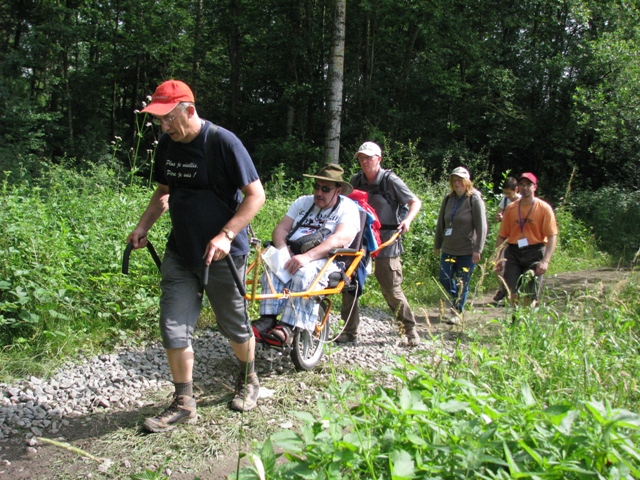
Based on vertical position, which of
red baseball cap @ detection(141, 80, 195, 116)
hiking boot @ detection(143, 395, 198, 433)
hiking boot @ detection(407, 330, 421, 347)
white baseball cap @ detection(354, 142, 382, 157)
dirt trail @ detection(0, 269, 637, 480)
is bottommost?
hiking boot @ detection(407, 330, 421, 347)

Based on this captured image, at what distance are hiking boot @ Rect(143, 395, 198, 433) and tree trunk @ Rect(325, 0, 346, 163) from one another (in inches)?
377

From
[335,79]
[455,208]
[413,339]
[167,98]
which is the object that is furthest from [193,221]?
[335,79]

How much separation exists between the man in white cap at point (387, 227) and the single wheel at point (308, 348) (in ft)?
2.20

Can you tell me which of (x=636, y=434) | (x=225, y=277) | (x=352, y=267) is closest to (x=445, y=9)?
(x=352, y=267)

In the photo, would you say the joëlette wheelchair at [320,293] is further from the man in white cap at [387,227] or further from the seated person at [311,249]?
the man in white cap at [387,227]

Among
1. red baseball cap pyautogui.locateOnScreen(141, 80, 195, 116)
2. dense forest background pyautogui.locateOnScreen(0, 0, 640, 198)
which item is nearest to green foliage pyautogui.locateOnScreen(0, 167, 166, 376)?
red baseball cap pyautogui.locateOnScreen(141, 80, 195, 116)

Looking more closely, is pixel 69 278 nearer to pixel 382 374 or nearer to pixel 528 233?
pixel 382 374

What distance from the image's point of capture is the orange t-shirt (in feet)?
20.2

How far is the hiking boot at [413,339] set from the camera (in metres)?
5.80

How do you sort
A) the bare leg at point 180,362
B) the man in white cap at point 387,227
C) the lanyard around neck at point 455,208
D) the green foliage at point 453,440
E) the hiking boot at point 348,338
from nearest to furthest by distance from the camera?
the green foliage at point 453,440 → the bare leg at point 180,362 → the man in white cap at point 387,227 → the hiking boot at point 348,338 → the lanyard around neck at point 455,208

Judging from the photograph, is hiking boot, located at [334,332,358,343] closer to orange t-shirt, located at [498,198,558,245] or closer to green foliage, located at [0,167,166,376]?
green foliage, located at [0,167,166,376]

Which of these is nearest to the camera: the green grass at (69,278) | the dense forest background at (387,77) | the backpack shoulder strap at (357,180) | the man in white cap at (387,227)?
the green grass at (69,278)

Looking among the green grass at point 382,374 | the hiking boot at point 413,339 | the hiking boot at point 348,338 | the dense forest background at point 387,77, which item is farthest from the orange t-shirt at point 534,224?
the dense forest background at point 387,77

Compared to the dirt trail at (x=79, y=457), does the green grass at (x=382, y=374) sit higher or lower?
higher
